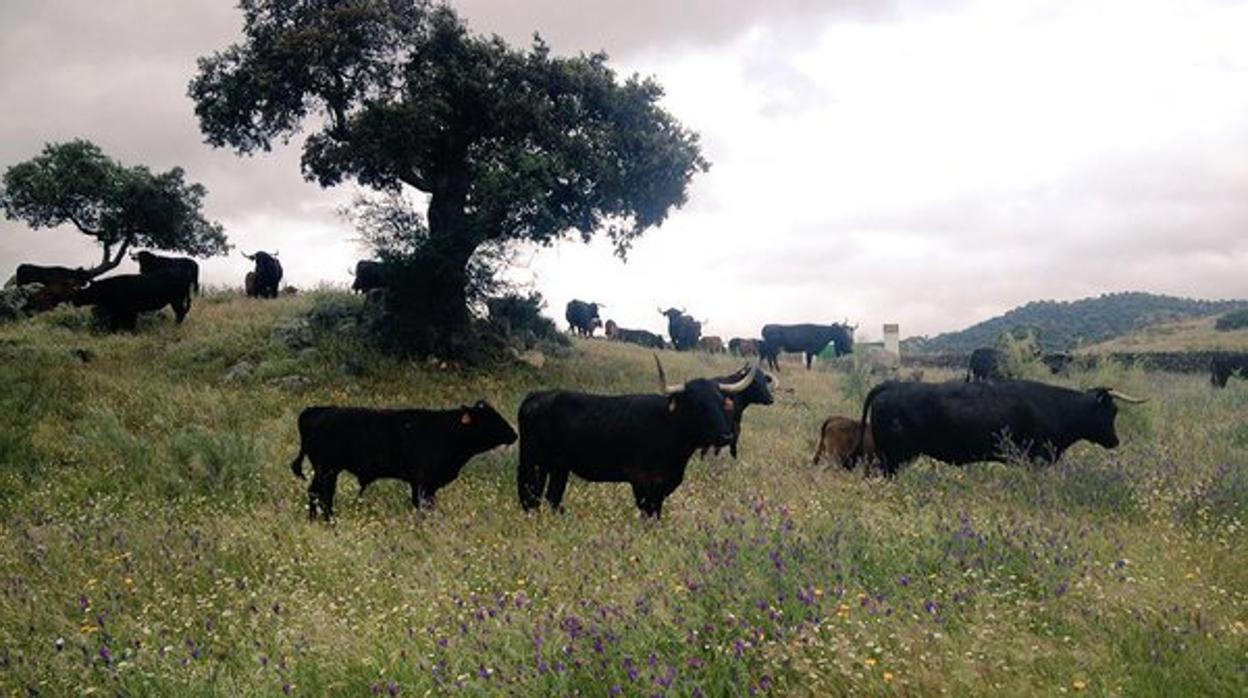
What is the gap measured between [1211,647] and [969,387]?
23.6 feet

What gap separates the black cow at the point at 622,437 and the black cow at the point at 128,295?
823 inches

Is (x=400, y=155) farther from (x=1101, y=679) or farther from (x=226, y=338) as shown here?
(x=1101, y=679)

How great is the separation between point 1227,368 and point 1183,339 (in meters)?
41.7

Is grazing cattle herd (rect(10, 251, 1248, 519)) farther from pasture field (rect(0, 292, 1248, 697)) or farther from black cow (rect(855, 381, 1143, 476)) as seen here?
pasture field (rect(0, 292, 1248, 697))

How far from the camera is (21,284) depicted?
1266 inches

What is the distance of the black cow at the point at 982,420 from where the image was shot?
440 inches

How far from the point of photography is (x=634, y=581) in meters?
6.12

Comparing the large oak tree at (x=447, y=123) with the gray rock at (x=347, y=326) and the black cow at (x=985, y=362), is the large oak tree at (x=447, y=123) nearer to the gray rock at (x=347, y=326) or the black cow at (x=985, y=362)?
the gray rock at (x=347, y=326)

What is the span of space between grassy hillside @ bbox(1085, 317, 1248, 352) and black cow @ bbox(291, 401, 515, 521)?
191ft

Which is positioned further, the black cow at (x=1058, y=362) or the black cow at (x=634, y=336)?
the black cow at (x=634, y=336)

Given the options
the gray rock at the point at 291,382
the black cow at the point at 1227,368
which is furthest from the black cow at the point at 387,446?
the black cow at the point at 1227,368

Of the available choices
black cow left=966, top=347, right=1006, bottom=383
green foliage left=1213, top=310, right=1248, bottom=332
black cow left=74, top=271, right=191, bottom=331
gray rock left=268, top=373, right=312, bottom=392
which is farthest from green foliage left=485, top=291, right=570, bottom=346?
green foliage left=1213, top=310, right=1248, bottom=332

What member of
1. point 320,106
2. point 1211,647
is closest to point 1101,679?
point 1211,647

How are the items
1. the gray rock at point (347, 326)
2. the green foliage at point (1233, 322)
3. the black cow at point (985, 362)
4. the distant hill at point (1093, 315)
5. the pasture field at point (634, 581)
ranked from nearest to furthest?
1. the pasture field at point (634, 581)
2. the black cow at point (985, 362)
3. the gray rock at point (347, 326)
4. the green foliage at point (1233, 322)
5. the distant hill at point (1093, 315)
